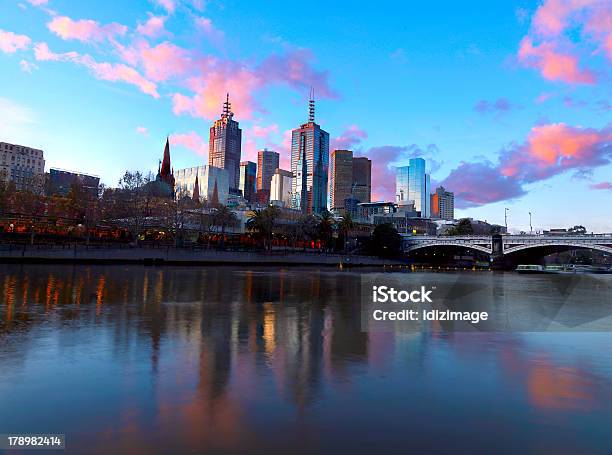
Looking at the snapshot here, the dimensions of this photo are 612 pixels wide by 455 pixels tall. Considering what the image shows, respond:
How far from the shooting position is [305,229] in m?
120

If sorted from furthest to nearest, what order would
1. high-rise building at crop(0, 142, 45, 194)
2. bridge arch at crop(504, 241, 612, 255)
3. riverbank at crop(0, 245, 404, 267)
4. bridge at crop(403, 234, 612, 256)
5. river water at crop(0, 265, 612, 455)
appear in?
high-rise building at crop(0, 142, 45, 194) < bridge at crop(403, 234, 612, 256) < bridge arch at crop(504, 241, 612, 255) < riverbank at crop(0, 245, 404, 267) < river water at crop(0, 265, 612, 455)

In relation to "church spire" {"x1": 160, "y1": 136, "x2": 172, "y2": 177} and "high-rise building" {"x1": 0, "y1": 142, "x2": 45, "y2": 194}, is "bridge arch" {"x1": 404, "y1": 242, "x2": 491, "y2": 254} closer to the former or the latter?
"church spire" {"x1": 160, "y1": 136, "x2": 172, "y2": 177}

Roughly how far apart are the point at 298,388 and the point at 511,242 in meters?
118

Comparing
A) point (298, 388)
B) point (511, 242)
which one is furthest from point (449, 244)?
point (298, 388)

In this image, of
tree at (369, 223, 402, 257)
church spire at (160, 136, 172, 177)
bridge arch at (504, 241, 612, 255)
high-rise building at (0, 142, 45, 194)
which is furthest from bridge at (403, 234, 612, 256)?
high-rise building at (0, 142, 45, 194)

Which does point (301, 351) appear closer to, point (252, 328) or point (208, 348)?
point (208, 348)

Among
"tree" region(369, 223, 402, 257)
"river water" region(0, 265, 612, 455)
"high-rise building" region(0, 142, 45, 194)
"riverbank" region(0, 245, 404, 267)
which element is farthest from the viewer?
"high-rise building" region(0, 142, 45, 194)

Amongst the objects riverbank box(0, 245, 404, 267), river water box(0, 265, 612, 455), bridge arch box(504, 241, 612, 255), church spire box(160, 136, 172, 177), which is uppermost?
church spire box(160, 136, 172, 177)

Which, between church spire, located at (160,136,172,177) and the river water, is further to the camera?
church spire, located at (160,136,172,177)

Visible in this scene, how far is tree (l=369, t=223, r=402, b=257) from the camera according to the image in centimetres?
12419

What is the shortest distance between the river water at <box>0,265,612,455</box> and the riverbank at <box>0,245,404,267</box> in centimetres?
4967

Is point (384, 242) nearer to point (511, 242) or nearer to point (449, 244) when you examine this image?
point (449, 244)

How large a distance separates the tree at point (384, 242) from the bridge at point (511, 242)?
25.7 feet

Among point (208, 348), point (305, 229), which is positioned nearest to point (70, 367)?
point (208, 348)
